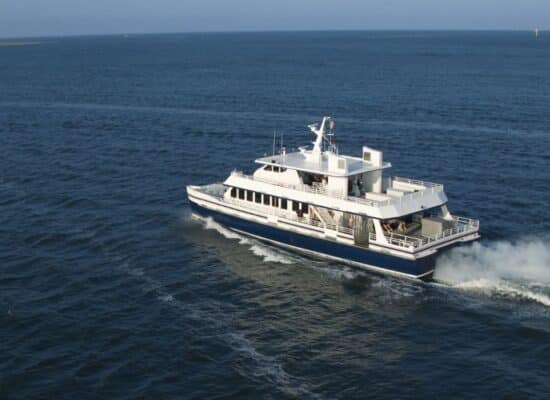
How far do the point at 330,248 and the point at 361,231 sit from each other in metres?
2.67

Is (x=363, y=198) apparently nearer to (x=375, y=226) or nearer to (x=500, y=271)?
(x=375, y=226)

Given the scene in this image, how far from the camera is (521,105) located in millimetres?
106875

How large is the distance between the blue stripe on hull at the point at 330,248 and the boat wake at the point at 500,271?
1.59m

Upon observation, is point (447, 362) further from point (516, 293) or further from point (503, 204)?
point (503, 204)

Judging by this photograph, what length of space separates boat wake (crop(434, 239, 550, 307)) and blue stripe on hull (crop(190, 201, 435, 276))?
5.22 ft

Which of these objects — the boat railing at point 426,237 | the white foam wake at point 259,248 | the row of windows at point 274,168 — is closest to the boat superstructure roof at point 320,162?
the row of windows at point 274,168

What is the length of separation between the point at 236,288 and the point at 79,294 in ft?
32.2

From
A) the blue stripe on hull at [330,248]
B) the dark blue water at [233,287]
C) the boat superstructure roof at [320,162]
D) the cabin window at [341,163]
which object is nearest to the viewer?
the dark blue water at [233,287]

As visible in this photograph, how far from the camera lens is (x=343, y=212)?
46750 millimetres

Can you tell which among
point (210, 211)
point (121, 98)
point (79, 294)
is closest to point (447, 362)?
point (79, 294)

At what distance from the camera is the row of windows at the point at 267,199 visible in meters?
49.4

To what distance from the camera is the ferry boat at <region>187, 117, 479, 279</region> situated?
4456 cm

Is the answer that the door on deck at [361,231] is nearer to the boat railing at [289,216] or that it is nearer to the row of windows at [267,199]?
the boat railing at [289,216]

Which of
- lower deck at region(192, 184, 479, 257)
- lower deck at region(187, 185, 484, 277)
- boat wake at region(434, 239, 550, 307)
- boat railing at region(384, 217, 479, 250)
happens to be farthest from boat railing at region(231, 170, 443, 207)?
boat wake at region(434, 239, 550, 307)
